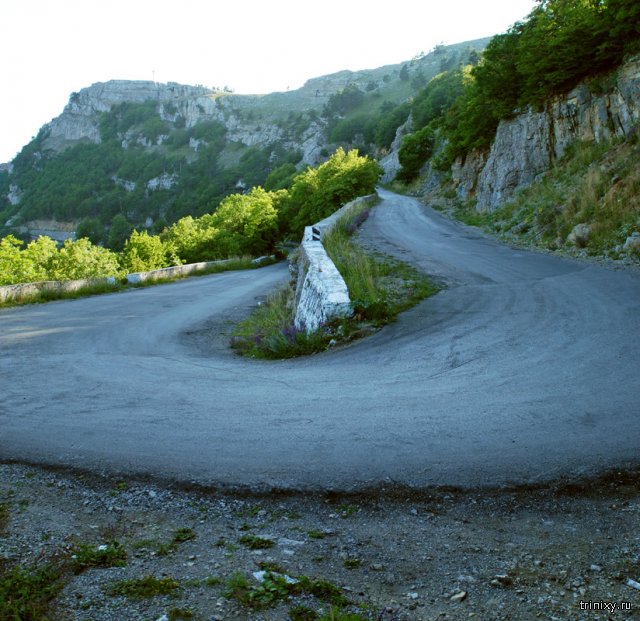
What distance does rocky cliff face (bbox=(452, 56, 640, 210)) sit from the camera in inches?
728

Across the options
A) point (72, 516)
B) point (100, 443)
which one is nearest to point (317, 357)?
point (100, 443)

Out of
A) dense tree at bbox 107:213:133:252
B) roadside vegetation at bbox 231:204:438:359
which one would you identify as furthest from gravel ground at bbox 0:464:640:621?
dense tree at bbox 107:213:133:252

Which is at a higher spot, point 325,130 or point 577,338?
point 325,130

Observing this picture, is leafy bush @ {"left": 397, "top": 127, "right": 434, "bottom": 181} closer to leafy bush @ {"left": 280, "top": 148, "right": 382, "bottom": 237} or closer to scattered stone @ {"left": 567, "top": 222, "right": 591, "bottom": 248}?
leafy bush @ {"left": 280, "top": 148, "right": 382, "bottom": 237}

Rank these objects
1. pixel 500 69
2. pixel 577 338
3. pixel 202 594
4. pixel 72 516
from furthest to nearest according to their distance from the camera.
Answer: pixel 500 69
pixel 577 338
pixel 72 516
pixel 202 594

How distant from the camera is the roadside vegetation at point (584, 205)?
1245cm

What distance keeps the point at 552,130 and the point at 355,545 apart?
86.0 feet

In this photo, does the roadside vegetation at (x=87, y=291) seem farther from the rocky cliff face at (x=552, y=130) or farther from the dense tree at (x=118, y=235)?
the dense tree at (x=118, y=235)

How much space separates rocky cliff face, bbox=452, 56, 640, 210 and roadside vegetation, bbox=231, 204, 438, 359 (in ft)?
41.3

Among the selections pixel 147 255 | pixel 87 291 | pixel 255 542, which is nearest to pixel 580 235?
pixel 255 542

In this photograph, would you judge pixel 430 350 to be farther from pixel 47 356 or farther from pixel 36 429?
pixel 47 356

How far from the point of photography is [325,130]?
155 meters

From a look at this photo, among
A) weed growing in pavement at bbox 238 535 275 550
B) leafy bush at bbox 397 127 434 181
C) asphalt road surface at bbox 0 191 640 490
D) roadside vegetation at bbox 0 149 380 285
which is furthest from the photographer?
leafy bush at bbox 397 127 434 181

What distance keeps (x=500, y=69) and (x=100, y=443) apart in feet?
101
